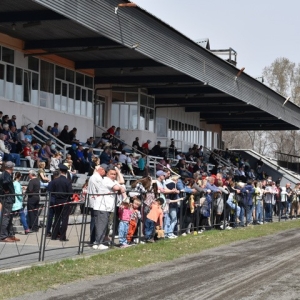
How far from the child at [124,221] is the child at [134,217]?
0.17m

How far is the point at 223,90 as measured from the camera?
40.6 m

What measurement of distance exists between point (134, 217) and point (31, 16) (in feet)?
34.8

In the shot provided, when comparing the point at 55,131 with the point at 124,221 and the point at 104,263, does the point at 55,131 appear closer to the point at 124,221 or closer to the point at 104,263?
the point at 124,221

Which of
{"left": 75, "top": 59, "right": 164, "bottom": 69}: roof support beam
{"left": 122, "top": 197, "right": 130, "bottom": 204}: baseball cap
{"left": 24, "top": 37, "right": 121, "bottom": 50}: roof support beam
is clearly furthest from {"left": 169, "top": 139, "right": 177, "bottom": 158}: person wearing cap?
{"left": 122, "top": 197, "right": 130, "bottom": 204}: baseball cap

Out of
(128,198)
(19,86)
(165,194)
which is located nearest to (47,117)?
(19,86)

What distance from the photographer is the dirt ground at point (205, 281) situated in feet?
36.3

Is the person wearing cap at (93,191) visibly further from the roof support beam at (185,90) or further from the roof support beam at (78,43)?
the roof support beam at (185,90)

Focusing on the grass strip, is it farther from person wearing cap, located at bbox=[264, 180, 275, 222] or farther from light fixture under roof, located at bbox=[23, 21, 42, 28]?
person wearing cap, located at bbox=[264, 180, 275, 222]

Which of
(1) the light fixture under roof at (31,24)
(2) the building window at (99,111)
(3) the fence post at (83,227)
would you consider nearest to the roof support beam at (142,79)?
(2) the building window at (99,111)

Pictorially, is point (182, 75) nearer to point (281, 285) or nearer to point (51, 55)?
point (51, 55)

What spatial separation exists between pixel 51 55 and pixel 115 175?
1722 centimetres

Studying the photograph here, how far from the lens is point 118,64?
34438 mm

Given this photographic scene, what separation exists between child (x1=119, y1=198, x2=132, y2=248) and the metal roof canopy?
808 cm

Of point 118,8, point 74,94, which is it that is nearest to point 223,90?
point 74,94
